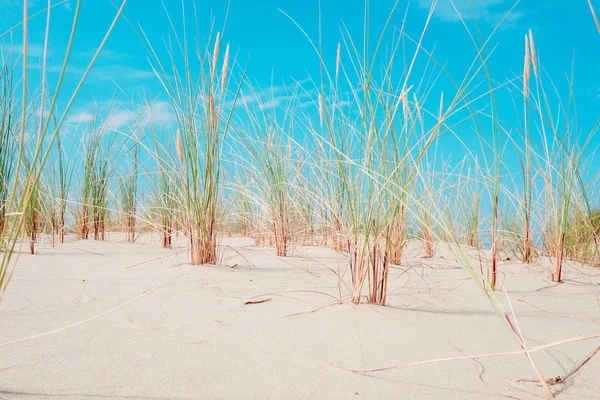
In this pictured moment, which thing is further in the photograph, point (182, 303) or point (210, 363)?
point (182, 303)

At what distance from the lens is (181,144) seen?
2.35 metres

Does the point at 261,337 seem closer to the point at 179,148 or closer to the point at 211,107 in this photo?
the point at 211,107

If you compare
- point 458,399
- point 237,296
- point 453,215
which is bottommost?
point 458,399

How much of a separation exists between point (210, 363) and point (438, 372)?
472 mm

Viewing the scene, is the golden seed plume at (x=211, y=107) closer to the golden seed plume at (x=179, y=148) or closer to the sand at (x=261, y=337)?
the golden seed plume at (x=179, y=148)

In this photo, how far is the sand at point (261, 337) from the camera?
93 cm

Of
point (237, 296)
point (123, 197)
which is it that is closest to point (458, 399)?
point (237, 296)

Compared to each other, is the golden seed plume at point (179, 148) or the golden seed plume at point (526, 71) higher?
the golden seed plume at point (526, 71)

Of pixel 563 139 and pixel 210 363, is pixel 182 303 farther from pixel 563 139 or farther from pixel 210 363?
pixel 563 139

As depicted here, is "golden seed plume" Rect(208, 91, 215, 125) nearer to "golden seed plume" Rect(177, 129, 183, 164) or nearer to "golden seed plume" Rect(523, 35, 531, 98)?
"golden seed plume" Rect(177, 129, 183, 164)

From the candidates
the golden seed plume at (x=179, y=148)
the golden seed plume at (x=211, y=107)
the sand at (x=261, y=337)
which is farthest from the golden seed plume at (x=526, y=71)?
the golden seed plume at (x=179, y=148)

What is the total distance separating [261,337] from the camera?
120 cm

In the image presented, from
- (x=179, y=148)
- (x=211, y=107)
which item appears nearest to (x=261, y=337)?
(x=211, y=107)

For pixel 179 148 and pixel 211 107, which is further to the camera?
pixel 179 148
